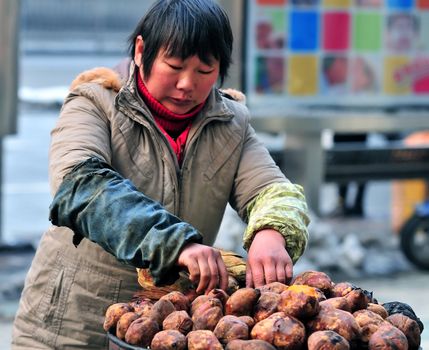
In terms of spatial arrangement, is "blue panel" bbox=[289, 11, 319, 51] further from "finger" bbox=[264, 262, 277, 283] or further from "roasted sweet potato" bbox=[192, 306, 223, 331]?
"roasted sweet potato" bbox=[192, 306, 223, 331]

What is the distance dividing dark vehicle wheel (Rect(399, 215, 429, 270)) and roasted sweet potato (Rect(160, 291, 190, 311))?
193 inches

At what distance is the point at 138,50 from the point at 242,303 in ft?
2.47

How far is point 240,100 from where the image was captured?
3170 mm

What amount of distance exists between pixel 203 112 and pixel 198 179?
18cm

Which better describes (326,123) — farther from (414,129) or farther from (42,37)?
(42,37)

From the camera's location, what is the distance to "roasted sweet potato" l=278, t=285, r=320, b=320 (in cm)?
230

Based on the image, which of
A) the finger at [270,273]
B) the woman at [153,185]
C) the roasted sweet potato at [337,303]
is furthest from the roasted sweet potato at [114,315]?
the roasted sweet potato at [337,303]

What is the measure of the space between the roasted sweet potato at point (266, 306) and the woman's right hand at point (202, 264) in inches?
4.2

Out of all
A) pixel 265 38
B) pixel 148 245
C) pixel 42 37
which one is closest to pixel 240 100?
pixel 148 245

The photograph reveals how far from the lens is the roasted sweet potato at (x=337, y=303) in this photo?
7.80 ft

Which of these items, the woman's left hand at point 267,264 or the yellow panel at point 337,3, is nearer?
the woman's left hand at point 267,264

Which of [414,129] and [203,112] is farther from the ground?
[203,112]

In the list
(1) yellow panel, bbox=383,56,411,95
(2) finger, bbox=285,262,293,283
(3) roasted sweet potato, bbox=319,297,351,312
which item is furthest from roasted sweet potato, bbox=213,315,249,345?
(1) yellow panel, bbox=383,56,411,95

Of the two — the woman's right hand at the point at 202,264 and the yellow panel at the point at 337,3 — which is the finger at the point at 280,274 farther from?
the yellow panel at the point at 337,3
